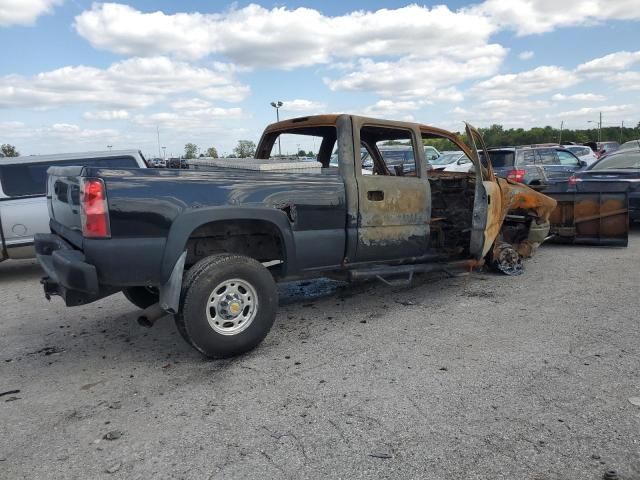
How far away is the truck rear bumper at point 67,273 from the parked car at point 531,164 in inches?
354

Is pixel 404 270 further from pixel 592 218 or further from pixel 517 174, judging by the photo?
pixel 517 174

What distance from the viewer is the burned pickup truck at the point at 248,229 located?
3.47 meters

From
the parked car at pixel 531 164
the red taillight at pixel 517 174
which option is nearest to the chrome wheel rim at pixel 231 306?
the parked car at pixel 531 164

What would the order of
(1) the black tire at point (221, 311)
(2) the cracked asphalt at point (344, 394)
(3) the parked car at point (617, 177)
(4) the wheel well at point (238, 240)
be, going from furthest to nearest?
(3) the parked car at point (617, 177) < (4) the wheel well at point (238, 240) < (1) the black tire at point (221, 311) < (2) the cracked asphalt at point (344, 394)

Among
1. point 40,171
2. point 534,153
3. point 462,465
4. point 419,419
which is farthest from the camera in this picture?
point 534,153

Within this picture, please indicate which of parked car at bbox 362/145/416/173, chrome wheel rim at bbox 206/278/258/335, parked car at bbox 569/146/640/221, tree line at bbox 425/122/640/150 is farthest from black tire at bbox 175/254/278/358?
tree line at bbox 425/122/640/150

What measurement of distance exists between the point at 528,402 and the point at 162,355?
2738 millimetres

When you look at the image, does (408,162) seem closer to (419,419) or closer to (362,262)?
(362,262)

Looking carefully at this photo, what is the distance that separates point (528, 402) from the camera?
121 inches

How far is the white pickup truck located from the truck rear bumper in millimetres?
3348

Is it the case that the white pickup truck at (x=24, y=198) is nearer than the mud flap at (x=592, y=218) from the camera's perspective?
Yes

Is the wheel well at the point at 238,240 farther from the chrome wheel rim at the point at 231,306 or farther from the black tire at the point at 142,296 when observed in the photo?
the black tire at the point at 142,296

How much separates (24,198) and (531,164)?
10316 mm

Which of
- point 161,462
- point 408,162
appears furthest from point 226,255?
point 408,162
